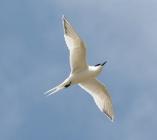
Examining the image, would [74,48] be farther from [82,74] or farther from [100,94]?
[100,94]

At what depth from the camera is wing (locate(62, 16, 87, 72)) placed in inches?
1526

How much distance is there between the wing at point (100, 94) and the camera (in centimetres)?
4191

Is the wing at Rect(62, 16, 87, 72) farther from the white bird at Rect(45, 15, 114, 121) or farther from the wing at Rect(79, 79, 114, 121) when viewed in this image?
the wing at Rect(79, 79, 114, 121)

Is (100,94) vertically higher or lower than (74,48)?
lower

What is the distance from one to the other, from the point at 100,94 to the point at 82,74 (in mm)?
2045

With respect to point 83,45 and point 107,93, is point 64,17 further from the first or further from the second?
point 107,93

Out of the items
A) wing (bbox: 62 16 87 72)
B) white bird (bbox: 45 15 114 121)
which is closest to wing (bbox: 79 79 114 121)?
white bird (bbox: 45 15 114 121)

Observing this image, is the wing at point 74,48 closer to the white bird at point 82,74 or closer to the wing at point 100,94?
the white bird at point 82,74

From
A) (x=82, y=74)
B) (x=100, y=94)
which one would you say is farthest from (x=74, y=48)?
(x=100, y=94)

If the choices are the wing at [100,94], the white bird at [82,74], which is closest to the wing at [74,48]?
the white bird at [82,74]

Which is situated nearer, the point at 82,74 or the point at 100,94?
the point at 82,74

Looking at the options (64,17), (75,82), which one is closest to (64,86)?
(75,82)

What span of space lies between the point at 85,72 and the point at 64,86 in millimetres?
1090

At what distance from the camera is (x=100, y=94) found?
42125 mm
